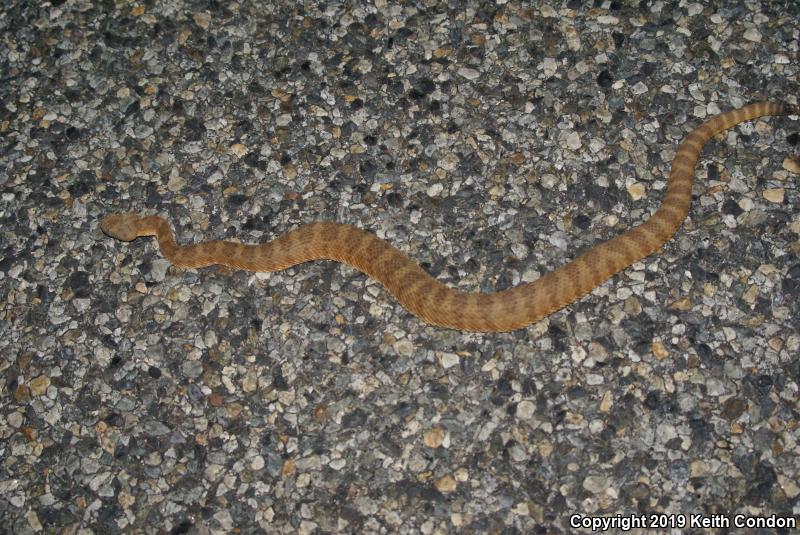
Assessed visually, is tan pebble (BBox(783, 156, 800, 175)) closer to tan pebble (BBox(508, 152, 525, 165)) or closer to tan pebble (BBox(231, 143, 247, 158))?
tan pebble (BBox(508, 152, 525, 165))

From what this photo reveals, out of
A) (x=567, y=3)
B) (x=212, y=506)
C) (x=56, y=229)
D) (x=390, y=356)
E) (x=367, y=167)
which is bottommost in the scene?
(x=212, y=506)

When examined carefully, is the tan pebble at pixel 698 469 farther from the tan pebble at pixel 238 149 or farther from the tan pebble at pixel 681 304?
the tan pebble at pixel 238 149

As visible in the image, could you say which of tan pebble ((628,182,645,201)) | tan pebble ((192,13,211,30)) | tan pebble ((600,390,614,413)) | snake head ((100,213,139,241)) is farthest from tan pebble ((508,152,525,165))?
tan pebble ((192,13,211,30))

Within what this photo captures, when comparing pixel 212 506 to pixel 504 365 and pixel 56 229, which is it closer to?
pixel 504 365

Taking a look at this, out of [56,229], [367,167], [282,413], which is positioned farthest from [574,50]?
[56,229]

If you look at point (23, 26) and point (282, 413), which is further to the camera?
point (23, 26)

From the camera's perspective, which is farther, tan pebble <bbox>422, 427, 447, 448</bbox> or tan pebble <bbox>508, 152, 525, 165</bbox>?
tan pebble <bbox>508, 152, 525, 165</bbox>

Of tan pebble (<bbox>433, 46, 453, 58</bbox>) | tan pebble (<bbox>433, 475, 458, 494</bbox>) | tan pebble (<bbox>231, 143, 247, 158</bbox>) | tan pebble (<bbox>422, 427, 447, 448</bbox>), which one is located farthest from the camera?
tan pebble (<bbox>433, 46, 453, 58</bbox>)
